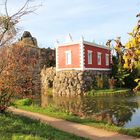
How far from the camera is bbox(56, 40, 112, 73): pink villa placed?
3625 centimetres

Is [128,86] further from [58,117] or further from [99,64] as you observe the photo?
[58,117]

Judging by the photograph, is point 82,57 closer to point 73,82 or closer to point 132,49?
point 73,82

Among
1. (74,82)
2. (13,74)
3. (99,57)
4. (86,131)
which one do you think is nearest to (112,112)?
(86,131)

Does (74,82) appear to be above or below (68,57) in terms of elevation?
below

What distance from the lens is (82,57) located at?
3609 centimetres

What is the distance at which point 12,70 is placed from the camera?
1541 centimetres

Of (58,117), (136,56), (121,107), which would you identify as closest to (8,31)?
(136,56)

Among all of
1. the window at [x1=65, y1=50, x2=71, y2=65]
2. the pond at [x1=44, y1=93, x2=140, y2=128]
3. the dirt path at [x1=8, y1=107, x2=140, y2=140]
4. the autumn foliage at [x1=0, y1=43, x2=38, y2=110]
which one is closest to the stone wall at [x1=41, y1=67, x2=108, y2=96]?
the window at [x1=65, y1=50, x2=71, y2=65]

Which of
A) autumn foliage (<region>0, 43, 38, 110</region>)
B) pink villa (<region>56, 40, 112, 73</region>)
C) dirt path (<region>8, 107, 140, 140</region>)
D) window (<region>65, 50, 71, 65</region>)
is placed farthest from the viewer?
window (<region>65, 50, 71, 65</region>)

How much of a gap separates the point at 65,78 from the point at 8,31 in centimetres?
2433

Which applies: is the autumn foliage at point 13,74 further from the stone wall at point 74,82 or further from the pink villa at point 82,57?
the pink villa at point 82,57

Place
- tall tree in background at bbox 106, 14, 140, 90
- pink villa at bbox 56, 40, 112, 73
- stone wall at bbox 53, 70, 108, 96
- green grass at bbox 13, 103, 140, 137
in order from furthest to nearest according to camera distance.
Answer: pink villa at bbox 56, 40, 112, 73, stone wall at bbox 53, 70, 108, 96, green grass at bbox 13, 103, 140, 137, tall tree in background at bbox 106, 14, 140, 90

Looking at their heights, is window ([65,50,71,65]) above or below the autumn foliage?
above

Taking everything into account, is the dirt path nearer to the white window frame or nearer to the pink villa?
the pink villa
